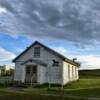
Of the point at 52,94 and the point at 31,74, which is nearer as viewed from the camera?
the point at 52,94

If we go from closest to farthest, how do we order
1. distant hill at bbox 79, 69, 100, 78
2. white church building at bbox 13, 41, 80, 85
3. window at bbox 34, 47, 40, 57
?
white church building at bbox 13, 41, 80, 85
window at bbox 34, 47, 40, 57
distant hill at bbox 79, 69, 100, 78

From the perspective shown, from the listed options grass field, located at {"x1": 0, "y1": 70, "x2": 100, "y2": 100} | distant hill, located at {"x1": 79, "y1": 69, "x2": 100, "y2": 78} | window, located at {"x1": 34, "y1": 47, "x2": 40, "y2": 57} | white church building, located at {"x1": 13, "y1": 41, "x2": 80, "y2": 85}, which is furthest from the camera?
distant hill, located at {"x1": 79, "y1": 69, "x2": 100, "y2": 78}

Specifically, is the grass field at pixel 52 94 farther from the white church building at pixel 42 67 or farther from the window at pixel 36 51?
the window at pixel 36 51

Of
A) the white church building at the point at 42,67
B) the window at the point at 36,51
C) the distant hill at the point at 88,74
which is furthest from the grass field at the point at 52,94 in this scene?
the distant hill at the point at 88,74

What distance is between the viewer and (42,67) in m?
36.3

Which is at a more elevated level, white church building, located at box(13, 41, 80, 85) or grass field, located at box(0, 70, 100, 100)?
white church building, located at box(13, 41, 80, 85)

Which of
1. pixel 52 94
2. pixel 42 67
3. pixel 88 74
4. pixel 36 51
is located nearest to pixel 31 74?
pixel 42 67

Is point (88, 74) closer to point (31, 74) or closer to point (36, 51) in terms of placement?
point (36, 51)

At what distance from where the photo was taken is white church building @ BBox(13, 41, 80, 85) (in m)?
36.1

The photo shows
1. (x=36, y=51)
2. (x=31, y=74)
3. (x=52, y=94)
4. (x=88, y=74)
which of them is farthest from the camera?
(x=88, y=74)

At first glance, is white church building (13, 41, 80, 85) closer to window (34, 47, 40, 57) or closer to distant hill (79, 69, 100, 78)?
window (34, 47, 40, 57)

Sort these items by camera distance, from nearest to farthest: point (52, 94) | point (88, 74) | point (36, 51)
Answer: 1. point (52, 94)
2. point (36, 51)
3. point (88, 74)

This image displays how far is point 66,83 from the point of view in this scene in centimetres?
3712

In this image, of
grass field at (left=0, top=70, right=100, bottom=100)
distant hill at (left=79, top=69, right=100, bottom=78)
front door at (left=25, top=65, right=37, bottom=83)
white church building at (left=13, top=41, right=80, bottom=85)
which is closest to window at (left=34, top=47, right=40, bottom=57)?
white church building at (left=13, top=41, right=80, bottom=85)
